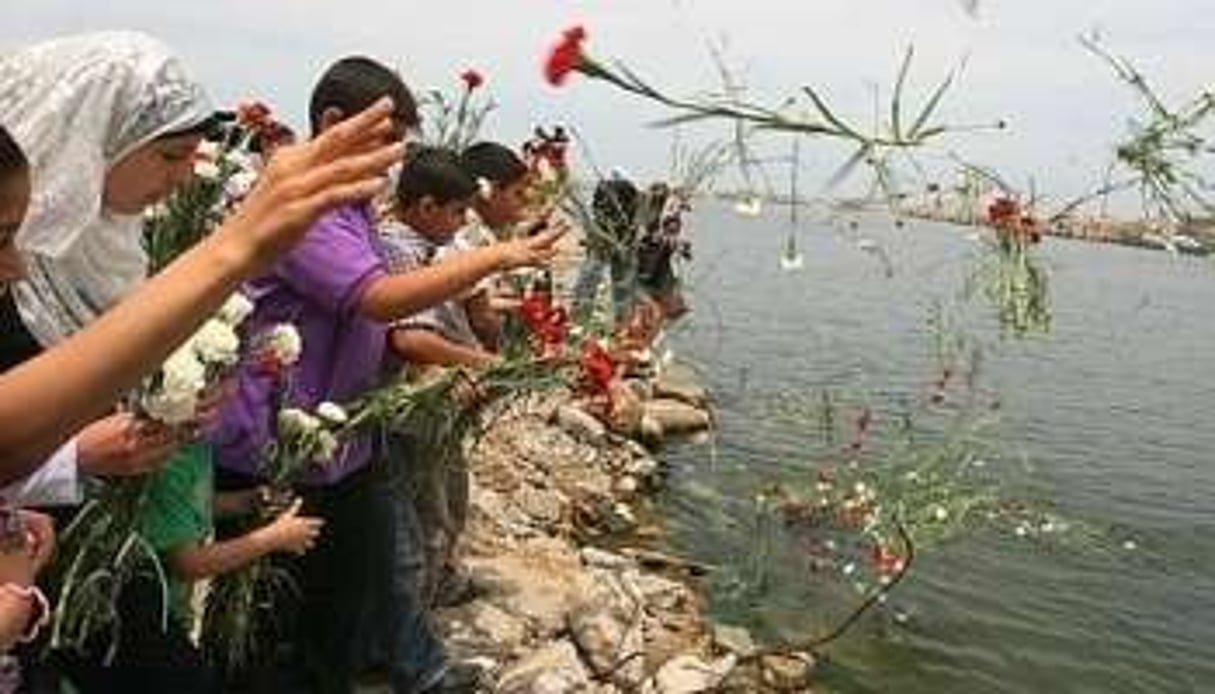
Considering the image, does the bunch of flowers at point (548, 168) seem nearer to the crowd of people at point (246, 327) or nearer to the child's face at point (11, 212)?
the crowd of people at point (246, 327)

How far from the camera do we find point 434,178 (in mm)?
4605

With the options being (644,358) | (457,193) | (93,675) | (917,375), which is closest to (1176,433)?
(917,375)

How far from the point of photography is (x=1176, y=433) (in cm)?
1750

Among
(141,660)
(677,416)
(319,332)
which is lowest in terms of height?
(677,416)

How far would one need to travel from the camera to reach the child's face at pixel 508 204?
205 inches

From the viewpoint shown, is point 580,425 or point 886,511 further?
Result: point 580,425

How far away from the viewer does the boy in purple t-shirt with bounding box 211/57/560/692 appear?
3730 mm

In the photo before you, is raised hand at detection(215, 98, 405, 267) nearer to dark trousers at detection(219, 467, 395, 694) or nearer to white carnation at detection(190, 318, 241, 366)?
white carnation at detection(190, 318, 241, 366)

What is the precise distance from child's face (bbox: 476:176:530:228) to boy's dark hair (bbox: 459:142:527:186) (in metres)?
0.02

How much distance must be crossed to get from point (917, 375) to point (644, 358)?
47.5 ft

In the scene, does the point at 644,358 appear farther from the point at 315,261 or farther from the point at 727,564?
the point at 727,564

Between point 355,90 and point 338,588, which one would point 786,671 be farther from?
point 355,90

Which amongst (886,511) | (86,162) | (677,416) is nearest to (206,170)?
(86,162)

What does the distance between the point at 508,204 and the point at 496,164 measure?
5.4 inches
